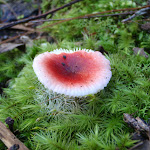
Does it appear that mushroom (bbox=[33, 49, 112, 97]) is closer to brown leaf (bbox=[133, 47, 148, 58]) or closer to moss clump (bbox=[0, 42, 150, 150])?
moss clump (bbox=[0, 42, 150, 150])

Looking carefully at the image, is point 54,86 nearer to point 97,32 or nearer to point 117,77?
point 117,77

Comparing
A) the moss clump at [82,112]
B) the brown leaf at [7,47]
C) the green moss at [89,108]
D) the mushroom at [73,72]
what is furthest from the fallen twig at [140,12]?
the brown leaf at [7,47]

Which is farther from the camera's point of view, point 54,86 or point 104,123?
point 104,123

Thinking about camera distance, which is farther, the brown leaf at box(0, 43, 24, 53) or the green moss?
the brown leaf at box(0, 43, 24, 53)

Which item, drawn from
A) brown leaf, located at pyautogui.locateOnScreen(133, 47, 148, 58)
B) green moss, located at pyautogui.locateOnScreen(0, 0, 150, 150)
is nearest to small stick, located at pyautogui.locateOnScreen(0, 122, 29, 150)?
green moss, located at pyautogui.locateOnScreen(0, 0, 150, 150)

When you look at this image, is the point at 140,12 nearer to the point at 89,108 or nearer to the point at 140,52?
the point at 140,52

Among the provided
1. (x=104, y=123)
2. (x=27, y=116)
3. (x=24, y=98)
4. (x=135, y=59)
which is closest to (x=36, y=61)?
(x=24, y=98)
